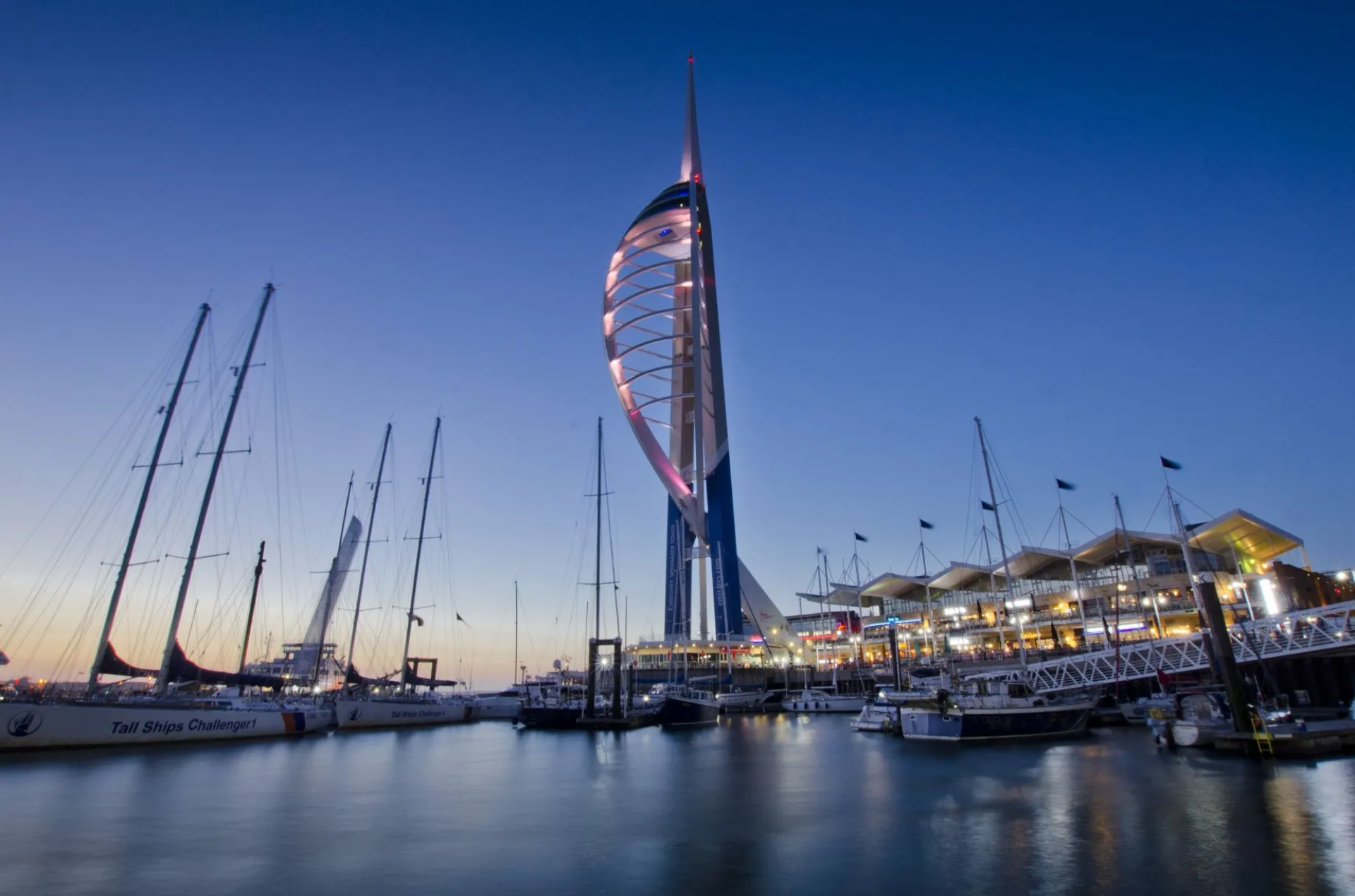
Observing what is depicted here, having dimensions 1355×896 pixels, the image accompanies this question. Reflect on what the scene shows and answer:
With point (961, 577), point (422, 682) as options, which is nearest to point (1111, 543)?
point (961, 577)

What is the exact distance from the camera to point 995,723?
91.0 ft

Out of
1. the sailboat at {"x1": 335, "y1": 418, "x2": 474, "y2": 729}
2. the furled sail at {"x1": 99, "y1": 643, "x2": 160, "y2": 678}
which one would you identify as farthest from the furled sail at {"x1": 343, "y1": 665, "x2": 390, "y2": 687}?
the furled sail at {"x1": 99, "y1": 643, "x2": 160, "y2": 678}

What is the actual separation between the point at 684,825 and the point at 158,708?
22.6 metres

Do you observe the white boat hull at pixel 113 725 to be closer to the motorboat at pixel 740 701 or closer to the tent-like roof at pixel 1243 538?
the motorboat at pixel 740 701

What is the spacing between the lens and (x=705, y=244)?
64688 millimetres

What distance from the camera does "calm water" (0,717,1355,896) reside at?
31.2 ft

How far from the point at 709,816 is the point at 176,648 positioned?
23395 millimetres

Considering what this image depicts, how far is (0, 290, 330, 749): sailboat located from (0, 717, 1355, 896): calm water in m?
1.37

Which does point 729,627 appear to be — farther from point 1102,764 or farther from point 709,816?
point 709,816

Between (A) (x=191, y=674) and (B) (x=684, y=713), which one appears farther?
(B) (x=684, y=713)

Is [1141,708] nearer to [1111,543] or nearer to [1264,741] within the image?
[1264,741]

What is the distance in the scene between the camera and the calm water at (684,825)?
9516mm

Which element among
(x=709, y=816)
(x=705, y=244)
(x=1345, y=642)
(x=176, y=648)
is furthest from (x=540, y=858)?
(x=705, y=244)

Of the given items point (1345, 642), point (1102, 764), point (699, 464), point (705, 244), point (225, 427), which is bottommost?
point (1102, 764)
